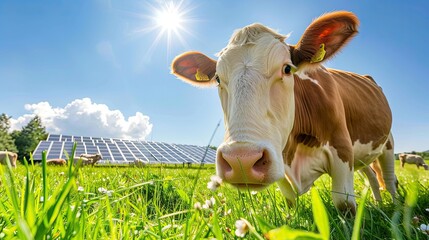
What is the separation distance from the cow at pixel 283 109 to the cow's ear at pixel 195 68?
1 cm

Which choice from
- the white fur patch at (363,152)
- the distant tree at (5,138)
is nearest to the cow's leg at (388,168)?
the white fur patch at (363,152)

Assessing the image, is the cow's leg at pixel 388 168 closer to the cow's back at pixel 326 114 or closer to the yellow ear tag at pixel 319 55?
the cow's back at pixel 326 114

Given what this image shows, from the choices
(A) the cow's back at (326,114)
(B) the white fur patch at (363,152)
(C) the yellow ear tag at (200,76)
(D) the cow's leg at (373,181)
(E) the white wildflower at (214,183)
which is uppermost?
(C) the yellow ear tag at (200,76)

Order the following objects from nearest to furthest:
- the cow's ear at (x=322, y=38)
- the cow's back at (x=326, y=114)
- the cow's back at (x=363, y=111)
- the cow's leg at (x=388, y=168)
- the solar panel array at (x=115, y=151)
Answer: the cow's ear at (x=322, y=38) → the cow's back at (x=326, y=114) → the cow's back at (x=363, y=111) → the cow's leg at (x=388, y=168) → the solar panel array at (x=115, y=151)

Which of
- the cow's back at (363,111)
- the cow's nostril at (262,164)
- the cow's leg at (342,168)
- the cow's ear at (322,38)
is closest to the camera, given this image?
the cow's nostril at (262,164)

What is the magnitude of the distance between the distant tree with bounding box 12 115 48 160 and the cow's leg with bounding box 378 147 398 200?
71448 mm

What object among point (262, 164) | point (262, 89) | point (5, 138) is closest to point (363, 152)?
point (262, 89)

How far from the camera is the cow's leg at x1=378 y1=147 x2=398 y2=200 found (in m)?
6.02

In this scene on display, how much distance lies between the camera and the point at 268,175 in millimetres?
2152

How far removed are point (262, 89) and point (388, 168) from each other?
14.8ft

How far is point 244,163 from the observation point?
2.06 meters

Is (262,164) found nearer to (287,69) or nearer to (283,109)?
(283,109)

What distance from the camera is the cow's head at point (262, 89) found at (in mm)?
2141

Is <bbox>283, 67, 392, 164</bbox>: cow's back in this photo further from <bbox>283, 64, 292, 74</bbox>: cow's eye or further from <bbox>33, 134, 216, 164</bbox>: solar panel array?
<bbox>33, 134, 216, 164</bbox>: solar panel array
